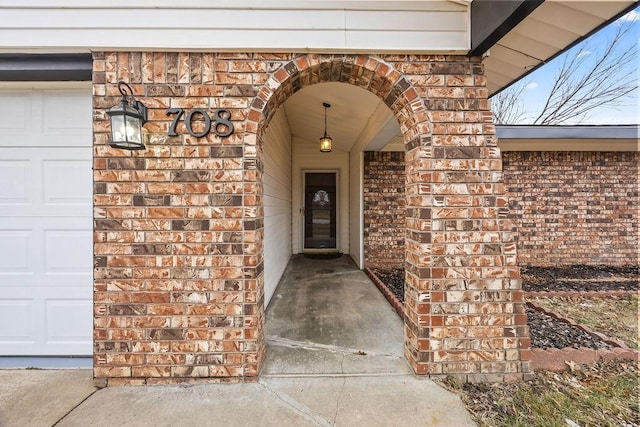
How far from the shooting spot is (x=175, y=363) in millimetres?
2021

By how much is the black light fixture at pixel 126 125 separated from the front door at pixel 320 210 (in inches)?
204

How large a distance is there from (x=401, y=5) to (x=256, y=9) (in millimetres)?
1058

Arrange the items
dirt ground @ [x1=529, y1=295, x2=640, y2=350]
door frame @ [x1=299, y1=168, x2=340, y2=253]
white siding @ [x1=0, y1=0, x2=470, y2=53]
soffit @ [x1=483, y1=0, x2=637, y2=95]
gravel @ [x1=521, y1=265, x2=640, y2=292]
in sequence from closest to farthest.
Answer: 1. soffit @ [x1=483, y1=0, x2=637, y2=95]
2. white siding @ [x1=0, y1=0, x2=470, y2=53]
3. dirt ground @ [x1=529, y1=295, x2=640, y2=350]
4. gravel @ [x1=521, y1=265, x2=640, y2=292]
5. door frame @ [x1=299, y1=168, x2=340, y2=253]

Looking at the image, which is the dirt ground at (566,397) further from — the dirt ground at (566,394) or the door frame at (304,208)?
the door frame at (304,208)

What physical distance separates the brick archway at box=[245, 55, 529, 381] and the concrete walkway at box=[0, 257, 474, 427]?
31 cm

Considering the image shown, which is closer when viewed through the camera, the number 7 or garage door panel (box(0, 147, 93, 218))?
the number 7

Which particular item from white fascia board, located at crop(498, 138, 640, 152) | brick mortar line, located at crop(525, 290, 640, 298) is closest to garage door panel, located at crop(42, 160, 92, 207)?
brick mortar line, located at crop(525, 290, 640, 298)

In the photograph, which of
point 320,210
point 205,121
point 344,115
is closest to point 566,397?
point 205,121

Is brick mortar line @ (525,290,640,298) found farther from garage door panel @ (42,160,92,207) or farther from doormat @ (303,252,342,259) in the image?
garage door panel @ (42,160,92,207)

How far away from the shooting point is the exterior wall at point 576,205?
5.33 meters

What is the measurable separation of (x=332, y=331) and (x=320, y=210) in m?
4.48

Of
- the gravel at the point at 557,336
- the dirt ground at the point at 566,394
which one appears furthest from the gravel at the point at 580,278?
the gravel at the point at 557,336

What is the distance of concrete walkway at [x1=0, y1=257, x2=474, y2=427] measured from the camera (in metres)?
1.72

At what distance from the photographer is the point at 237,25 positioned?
2.01m
